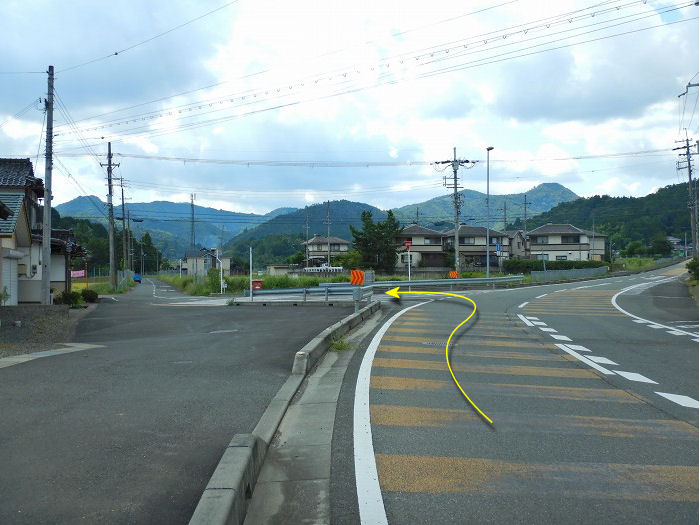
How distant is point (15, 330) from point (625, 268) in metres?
72.5

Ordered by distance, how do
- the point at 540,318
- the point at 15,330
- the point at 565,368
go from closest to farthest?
the point at 565,368 < the point at 15,330 < the point at 540,318

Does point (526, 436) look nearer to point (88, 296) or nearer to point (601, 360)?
point (601, 360)

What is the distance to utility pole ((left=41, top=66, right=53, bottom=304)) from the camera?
21875 mm

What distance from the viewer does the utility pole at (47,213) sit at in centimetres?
2188

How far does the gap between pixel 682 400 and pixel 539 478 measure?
3.55 m

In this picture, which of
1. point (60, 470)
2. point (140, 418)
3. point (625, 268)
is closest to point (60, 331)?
point (140, 418)

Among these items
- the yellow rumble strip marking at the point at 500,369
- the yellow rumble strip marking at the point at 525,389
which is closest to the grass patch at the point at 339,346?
the yellow rumble strip marking at the point at 500,369

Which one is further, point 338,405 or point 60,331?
point 60,331

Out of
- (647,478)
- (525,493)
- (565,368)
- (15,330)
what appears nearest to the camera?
(525,493)

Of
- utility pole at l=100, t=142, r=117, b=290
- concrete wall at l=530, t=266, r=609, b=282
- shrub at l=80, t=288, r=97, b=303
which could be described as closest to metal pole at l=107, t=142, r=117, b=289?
utility pole at l=100, t=142, r=117, b=290

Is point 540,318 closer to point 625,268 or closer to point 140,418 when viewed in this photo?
point 140,418

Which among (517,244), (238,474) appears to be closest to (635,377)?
(238,474)

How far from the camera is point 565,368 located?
9055 mm

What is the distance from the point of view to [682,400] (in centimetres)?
685
